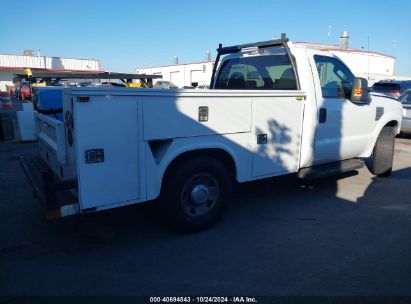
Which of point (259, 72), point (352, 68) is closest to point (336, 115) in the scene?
point (259, 72)

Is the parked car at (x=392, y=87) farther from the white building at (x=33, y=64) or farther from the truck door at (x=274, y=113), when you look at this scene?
the white building at (x=33, y=64)

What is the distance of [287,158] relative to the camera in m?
4.63

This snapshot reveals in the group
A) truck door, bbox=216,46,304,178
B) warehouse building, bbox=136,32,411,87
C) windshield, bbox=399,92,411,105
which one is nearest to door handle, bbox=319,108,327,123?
truck door, bbox=216,46,304,178

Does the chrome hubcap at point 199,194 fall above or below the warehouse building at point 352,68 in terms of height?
below

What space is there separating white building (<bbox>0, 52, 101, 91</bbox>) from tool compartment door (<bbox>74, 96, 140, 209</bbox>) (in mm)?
49669

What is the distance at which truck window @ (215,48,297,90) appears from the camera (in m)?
5.00

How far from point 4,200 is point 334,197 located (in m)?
4.91

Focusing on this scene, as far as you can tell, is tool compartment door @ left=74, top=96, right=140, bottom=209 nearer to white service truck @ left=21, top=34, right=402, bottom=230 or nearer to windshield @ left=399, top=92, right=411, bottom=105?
white service truck @ left=21, top=34, right=402, bottom=230

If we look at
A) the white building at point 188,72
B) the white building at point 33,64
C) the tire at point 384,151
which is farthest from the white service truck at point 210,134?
the white building at point 33,64

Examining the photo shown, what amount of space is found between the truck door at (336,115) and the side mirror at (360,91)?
0.14 metres

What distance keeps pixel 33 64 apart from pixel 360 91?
185 ft

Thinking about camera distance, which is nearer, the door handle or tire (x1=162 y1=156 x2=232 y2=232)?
tire (x1=162 y1=156 x2=232 y2=232)

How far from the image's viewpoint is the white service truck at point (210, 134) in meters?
3.18

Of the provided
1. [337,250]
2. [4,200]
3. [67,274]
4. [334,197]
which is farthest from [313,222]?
[4,200]
